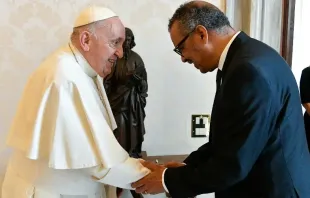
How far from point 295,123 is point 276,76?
19 cm

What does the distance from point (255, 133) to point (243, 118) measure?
0.20 feet

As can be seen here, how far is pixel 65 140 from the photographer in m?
1.48

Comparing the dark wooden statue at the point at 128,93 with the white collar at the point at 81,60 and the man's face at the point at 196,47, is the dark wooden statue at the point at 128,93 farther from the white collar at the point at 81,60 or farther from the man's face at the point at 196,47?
the man's face at the point at 196,47

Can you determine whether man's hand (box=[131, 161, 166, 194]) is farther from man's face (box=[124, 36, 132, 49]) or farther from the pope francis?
man's face (box=[124, 36, 132, 49])

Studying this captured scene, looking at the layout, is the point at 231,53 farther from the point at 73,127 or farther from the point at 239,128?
the point at 73,127

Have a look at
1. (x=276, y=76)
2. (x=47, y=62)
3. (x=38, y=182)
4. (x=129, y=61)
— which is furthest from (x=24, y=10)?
(x=276, y=76)

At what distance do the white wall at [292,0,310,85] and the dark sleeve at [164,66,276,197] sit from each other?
1.48 m

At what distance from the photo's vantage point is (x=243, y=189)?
144 centimetres

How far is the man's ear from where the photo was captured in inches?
60.2

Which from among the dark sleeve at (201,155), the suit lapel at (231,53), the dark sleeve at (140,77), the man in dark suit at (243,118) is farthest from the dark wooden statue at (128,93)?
the suit lapel at (231,53)

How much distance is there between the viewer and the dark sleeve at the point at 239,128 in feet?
4.06

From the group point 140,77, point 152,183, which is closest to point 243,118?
point 152,183

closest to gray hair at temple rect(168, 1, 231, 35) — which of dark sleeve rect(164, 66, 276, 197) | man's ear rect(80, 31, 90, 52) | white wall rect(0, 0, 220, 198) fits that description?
dark sleeve rect(164, 66, 276, 197)

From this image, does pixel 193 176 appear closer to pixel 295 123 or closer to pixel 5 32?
pixel 295 123
